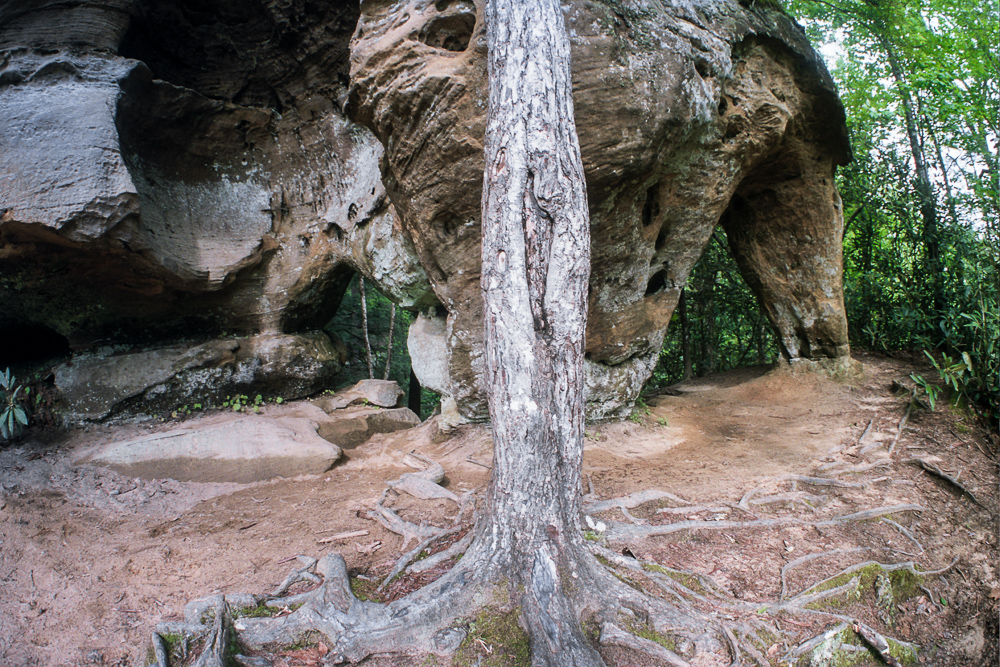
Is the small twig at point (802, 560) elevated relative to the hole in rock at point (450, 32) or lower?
lower

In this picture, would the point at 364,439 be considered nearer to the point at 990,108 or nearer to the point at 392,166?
the point at 392,166

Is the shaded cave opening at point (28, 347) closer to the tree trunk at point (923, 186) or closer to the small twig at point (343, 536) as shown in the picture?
the small twig at point (343, 536)

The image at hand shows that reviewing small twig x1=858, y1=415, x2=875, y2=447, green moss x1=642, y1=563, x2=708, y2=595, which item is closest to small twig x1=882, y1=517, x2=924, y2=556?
small twig x1=858, y1=415, x2=875, y2=447

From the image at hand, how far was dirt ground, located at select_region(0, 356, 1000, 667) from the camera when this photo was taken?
8.98 feet

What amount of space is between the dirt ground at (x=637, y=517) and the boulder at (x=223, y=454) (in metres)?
0.16

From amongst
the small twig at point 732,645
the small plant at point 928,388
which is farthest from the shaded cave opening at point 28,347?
the small plant at point 928,388

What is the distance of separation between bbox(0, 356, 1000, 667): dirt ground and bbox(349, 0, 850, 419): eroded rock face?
1047 mm

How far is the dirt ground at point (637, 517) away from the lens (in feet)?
8.98

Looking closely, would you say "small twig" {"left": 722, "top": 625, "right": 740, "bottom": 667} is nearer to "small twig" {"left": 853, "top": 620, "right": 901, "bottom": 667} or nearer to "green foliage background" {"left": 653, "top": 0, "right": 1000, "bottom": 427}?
"small twig" {"left": 853, "top": 620, "right": 901, "bottom": 667}

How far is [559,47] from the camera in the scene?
285 cm

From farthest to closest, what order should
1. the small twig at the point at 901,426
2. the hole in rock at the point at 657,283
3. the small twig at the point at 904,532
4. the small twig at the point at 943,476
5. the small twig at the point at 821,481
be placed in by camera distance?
the hole in rock at the point at 657,283 → the small twig at the point at 901,426 → the small twig at the point at 821,481 → the small twig at the point at 943,476 → the small twig at the point at 904,532

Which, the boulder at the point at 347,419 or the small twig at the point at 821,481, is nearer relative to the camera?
the small twig at the point at 821,481

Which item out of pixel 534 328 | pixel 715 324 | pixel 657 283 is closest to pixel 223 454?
pixel 534 328

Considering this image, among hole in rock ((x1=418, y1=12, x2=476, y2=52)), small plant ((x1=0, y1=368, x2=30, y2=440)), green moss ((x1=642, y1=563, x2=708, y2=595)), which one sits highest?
hole in rock ((x1=418, y1=12, x2=476, y2=52))
